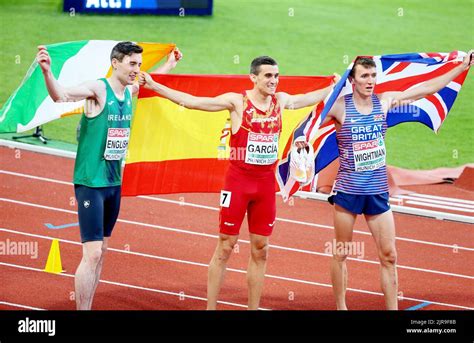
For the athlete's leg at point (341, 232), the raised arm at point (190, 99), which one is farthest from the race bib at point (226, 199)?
the athlete's leg at point (341, 232)

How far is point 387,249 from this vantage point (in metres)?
8.80

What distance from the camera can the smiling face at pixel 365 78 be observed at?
8766 mm

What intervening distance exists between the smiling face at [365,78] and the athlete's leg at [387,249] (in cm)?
103

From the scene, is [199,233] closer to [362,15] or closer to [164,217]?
[164,217]

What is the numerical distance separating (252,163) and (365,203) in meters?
1.03

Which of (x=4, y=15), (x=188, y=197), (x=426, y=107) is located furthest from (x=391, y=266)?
(x=4, y=15)

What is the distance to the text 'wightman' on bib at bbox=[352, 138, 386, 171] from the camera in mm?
8836

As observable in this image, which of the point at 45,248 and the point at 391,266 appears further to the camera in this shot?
the point at 45,248

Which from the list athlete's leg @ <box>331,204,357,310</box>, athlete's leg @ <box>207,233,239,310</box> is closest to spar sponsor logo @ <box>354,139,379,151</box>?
athlete's leg @ <box>331,204,357,310</box>

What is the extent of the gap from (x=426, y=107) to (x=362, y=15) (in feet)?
46.4

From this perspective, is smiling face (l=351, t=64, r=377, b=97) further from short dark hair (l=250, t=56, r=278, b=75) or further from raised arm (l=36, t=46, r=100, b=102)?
raised arm (l=36, t=46, r=100, b=102)

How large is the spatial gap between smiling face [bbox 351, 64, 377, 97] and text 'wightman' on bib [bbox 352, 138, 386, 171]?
1.37ft

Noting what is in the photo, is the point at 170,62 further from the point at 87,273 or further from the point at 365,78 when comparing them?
the point at 87,273

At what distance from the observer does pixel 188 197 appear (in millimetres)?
13992
